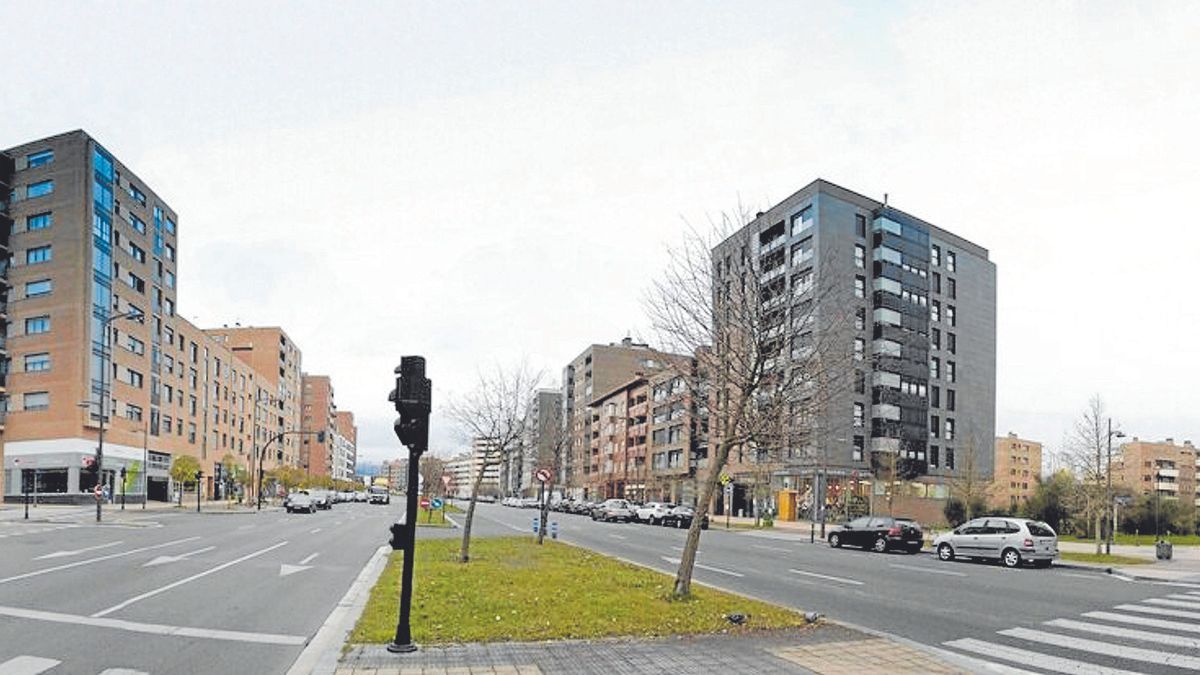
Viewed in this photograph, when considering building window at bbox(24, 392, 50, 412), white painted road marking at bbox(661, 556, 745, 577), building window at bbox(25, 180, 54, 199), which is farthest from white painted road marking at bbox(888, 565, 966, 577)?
building window at bbox(25, 180, 54, 199)

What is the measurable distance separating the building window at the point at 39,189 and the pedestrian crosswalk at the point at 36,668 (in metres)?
63.8

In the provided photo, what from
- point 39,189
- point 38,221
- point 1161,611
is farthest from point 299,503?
point 1161,611

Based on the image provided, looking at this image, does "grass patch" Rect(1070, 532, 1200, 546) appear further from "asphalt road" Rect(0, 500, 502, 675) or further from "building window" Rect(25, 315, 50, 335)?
"building window" Rect(25, 315, 50, 335)

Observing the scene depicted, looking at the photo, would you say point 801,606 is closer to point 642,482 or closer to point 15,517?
point 15,517

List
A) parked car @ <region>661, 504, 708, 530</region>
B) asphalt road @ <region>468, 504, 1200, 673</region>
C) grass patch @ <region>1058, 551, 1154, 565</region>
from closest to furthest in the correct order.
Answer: asphalt road @ <region>468, 504, 1200, 673</region>
grass patch @ <region>1058, 551, 1154, 565</region>
parked car @ <region>661, 504, 708, 530</region>

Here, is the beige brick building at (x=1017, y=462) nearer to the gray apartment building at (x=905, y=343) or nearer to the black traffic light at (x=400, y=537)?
the gray apartment building at (x=905, y=343)

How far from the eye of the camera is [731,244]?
1457 centimetres

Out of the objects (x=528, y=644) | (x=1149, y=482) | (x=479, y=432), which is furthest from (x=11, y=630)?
(x=1149, y=482)

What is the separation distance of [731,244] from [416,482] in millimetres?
7822

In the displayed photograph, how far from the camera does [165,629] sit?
10.1 m

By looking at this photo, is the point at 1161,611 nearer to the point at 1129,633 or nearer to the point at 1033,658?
the point at 1129,633

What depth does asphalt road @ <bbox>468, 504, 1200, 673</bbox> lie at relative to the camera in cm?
998

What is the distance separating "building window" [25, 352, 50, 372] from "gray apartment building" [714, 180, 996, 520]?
54.1m

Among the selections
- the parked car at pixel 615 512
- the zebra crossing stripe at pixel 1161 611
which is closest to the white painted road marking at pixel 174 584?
the zebra crossing stripe at pixel 1161 611
